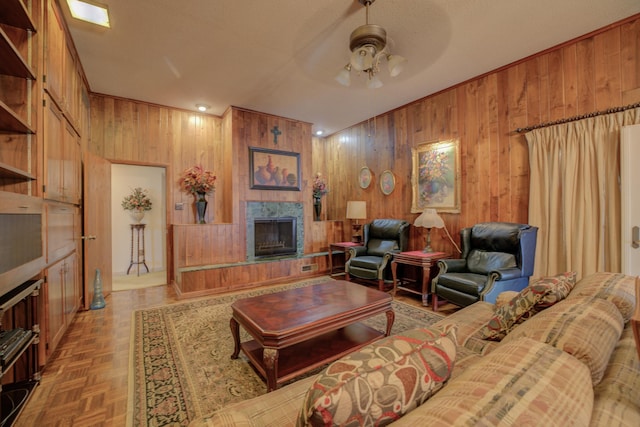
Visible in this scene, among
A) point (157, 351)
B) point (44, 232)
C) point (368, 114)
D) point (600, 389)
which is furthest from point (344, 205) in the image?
point (600, 389)

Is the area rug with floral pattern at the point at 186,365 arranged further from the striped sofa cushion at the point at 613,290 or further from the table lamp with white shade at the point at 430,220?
the striped sofa cushion at the point at 613,290

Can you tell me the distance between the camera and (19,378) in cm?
190

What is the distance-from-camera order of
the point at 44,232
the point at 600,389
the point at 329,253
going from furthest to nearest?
the point at 329,253 → the point at 44,232 → the point at 600,389

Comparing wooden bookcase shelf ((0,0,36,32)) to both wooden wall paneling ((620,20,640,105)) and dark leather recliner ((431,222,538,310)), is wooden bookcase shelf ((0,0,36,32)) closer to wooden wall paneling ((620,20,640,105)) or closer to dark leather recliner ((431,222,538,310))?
dark leather recliner ((431,222,538,310))

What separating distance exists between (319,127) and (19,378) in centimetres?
524

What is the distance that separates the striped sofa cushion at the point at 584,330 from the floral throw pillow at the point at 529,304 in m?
0.18

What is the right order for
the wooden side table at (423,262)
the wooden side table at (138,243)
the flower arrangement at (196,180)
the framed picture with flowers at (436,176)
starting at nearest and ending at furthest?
the wooden side table at (423,262)
the framed picture with flowers at (436,176)
the flower arrangement at (196,180)
the wooden side table at (138,243)

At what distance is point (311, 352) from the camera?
2012 millimetres

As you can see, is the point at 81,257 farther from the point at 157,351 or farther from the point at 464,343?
the point at 464,343

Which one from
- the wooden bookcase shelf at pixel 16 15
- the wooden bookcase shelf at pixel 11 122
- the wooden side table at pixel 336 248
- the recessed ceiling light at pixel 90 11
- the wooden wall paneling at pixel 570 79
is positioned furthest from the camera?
the wooden side table at pixel 336 248

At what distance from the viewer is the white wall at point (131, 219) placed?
5.48 meters

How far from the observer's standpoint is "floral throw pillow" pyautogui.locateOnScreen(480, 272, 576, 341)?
4.51 ft

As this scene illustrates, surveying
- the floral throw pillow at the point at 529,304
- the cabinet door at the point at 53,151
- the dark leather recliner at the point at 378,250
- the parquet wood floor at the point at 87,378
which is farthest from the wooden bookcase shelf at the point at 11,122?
the dark leather recliner at the point at 378,250

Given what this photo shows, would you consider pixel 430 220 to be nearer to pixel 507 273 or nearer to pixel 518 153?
pixel 507 273
